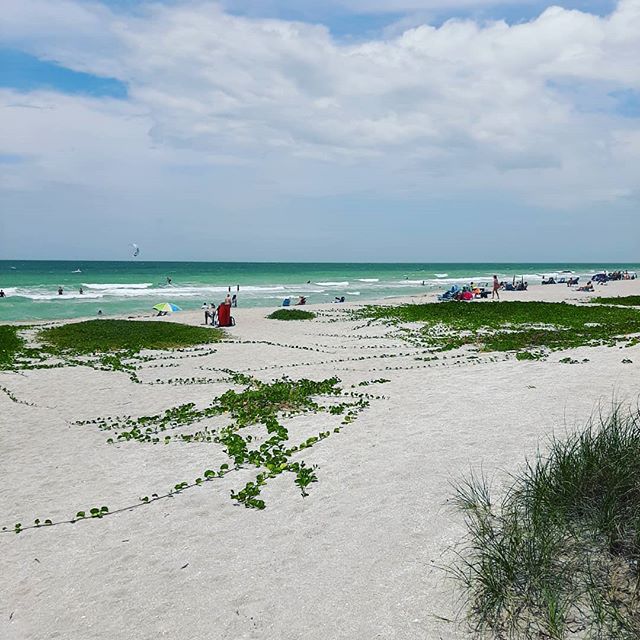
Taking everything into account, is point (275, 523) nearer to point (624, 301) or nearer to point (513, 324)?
point (513, 324)

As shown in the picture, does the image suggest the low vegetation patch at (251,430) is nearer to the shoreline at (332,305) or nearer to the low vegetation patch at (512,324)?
the low vegetation patch at (512,324)

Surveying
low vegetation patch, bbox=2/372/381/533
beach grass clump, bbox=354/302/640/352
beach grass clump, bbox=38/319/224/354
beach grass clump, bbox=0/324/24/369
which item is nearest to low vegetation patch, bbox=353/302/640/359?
beach grass clump, bbox=354/302/640/352

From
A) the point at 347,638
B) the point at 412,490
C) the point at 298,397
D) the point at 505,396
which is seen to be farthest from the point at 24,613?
the point at 505,396

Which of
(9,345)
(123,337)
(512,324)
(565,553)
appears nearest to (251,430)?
(565,553)

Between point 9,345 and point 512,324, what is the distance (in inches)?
793

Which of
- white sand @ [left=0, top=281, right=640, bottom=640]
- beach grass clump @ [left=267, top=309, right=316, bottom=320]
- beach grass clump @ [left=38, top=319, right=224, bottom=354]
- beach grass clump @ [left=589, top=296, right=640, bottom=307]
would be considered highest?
beach grass clump @ [left=589, top=296, right=640, bottom=307]

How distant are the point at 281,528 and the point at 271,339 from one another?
1802 centimetres

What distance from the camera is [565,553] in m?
4.83

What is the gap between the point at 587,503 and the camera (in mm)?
5320

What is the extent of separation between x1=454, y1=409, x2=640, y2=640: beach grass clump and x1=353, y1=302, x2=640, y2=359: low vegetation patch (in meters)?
10.3

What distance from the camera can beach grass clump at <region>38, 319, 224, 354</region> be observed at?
2181cm

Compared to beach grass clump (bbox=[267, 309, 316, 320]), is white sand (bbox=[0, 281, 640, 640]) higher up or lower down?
lower down

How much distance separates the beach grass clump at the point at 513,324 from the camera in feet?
62.7

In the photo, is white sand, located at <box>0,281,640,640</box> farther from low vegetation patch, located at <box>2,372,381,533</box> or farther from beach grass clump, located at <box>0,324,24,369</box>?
beach grass clump, located at <box>0,324,24,369</box>
